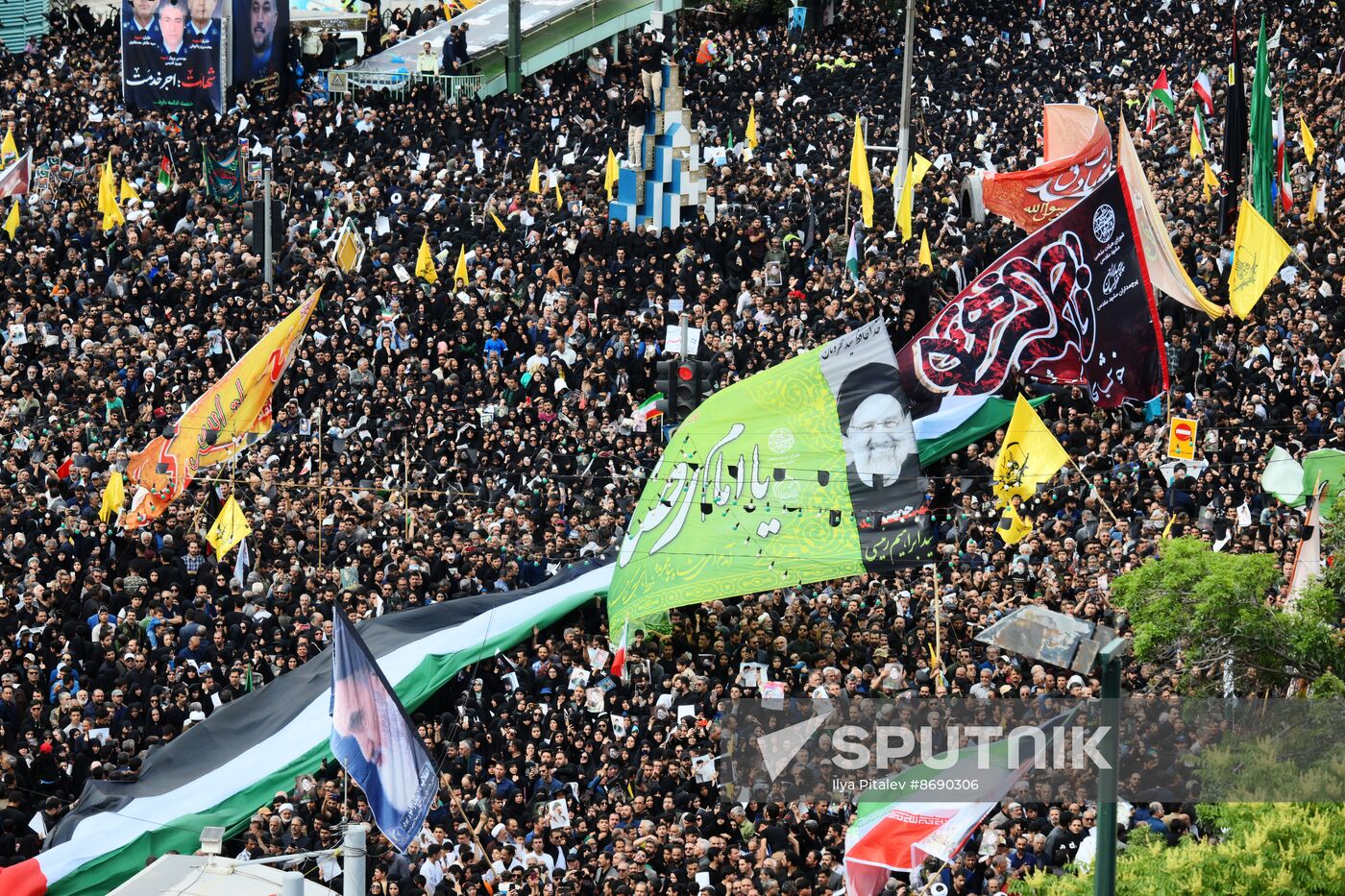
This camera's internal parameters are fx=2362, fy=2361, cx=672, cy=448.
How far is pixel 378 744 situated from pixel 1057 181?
47.1 ft

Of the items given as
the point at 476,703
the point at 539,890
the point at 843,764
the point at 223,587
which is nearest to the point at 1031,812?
the point at 843,764

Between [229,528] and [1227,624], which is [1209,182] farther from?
[1227,624]

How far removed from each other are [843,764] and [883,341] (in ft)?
17.6

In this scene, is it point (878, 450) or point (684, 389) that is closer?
point (878, 450)

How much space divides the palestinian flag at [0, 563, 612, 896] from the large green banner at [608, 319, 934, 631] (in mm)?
1456

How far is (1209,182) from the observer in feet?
105

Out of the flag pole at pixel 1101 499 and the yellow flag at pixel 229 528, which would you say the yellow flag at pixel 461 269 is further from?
the flag pole at pixel 1101 499

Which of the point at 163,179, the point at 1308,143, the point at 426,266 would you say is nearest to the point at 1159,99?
the point at 1308,143

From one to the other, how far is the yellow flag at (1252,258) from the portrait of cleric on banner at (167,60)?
2030cm

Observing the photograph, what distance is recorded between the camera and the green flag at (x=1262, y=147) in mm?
30047

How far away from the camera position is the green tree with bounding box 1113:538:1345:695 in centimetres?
1831

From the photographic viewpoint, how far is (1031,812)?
63.3ft

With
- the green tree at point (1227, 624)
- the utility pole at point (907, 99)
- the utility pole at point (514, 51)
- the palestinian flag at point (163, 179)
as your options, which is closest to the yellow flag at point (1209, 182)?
the utility pole at point (907, 99)

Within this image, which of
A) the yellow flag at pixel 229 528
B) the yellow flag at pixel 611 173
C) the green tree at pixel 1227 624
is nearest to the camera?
the green tree at pixel 1227 624
